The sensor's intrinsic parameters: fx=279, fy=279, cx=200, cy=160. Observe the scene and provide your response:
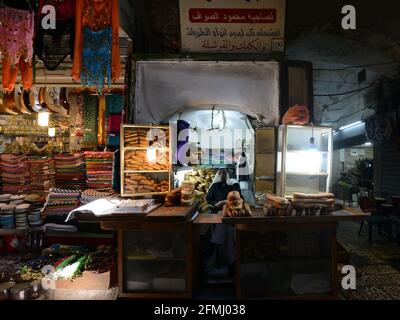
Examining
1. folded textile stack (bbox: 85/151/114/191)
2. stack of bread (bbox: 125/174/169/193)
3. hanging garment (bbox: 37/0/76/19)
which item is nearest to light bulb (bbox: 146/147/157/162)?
stack of bread (bbox: 125/174/169/193)

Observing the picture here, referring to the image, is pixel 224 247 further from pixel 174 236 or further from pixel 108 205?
pixel 108 205

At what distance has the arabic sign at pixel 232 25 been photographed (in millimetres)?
6145

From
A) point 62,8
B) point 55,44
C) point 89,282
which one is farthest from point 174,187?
point 62,8

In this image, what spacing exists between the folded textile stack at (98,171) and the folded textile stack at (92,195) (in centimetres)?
18

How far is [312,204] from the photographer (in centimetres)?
480

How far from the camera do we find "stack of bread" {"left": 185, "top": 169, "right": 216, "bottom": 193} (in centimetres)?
794

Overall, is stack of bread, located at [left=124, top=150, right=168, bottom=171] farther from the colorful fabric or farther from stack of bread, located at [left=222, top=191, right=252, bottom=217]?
the colorful fabric

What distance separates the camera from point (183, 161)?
268 inches

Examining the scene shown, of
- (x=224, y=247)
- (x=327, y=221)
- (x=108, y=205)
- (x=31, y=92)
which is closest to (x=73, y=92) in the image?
(x=31, y=92)

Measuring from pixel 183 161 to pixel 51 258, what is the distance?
14.1 feet

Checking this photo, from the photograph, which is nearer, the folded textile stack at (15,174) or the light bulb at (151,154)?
the light bulb at (151,154)

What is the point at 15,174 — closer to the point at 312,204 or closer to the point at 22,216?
the point at 22,216

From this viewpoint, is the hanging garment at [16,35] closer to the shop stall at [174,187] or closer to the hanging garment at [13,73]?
the hanging garment at [13,73]

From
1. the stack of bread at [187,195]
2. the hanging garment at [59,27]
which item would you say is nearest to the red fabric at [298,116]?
the stack of bread at [187,195]
